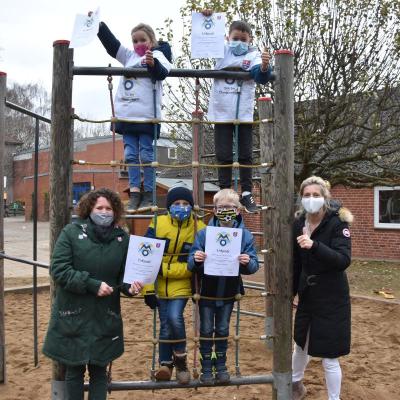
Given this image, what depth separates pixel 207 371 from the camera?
9.93 feet

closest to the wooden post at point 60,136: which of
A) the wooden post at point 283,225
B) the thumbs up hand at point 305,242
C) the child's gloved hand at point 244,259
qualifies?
the child's gloved hand at point 244,259

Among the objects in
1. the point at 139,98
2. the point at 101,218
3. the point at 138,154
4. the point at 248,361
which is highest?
the point at 139,98

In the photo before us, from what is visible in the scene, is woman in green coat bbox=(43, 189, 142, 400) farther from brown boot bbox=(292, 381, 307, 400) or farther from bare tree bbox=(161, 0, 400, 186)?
bare tree bbox=(161, 0, 400, 186)

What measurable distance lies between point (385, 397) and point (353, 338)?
1.58 meters

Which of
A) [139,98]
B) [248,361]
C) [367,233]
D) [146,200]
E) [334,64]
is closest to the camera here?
[139,98]

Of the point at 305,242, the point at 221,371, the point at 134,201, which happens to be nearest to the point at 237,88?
the point at 134,201

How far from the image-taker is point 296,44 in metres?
9.00

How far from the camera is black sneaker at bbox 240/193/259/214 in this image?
3445 millimetres

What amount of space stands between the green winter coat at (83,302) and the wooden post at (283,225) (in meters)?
1.04

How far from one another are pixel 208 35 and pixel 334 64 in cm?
641

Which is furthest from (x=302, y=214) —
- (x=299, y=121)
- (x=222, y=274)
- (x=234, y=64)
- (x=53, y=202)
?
(x=299, y=121)

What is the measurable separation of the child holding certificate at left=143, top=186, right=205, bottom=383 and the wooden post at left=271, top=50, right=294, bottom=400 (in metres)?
0.60

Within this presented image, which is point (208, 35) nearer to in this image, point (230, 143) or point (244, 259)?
point (230, 143)

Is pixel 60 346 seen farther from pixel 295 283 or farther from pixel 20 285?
pixel 20 285
